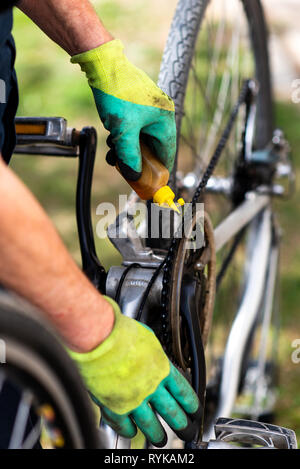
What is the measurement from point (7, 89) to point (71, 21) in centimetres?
14

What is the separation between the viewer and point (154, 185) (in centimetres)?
91

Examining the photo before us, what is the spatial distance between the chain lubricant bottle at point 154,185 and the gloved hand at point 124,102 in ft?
0.05

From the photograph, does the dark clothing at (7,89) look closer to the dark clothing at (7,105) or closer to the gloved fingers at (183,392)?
the dark clothing at (7,105)

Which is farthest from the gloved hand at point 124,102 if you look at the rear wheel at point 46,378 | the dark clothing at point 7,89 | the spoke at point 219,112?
the spoke at point 219,112

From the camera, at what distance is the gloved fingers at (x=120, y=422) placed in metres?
0.74

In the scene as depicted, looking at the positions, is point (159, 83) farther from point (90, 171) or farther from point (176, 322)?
point (176, 322)

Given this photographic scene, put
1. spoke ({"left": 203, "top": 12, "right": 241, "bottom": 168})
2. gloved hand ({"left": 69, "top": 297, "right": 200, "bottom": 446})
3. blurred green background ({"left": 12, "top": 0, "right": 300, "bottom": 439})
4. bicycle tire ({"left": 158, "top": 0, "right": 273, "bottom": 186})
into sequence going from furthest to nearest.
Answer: blurred green background ({"left": 12, "top": 0, "right": 300, "bottom": 439}) < spoke ({"left": 203, "top": 12, "right": 241, "bottom": 168}) < bicycle tire ({"left": 158, "top": 0, "right": 273, "bottom": 186}) < gloved hand ({"left": 69, "top": 297, "right": 200, "bottom": 446})

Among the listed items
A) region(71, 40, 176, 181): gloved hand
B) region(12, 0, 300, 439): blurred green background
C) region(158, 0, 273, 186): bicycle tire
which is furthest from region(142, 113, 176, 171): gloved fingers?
region(12, 0, 300, 439): blurred green background

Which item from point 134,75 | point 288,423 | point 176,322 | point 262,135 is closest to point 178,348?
point 176,322

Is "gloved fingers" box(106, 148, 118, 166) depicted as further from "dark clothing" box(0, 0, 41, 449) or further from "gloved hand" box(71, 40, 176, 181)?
"dark clothing" box(0, 0, 41, 449)

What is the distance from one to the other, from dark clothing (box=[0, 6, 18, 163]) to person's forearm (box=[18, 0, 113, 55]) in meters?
0.08

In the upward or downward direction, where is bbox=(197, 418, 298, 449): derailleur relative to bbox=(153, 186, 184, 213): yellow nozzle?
downward

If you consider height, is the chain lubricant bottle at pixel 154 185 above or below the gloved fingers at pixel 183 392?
above

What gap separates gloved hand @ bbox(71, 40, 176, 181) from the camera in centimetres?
89
